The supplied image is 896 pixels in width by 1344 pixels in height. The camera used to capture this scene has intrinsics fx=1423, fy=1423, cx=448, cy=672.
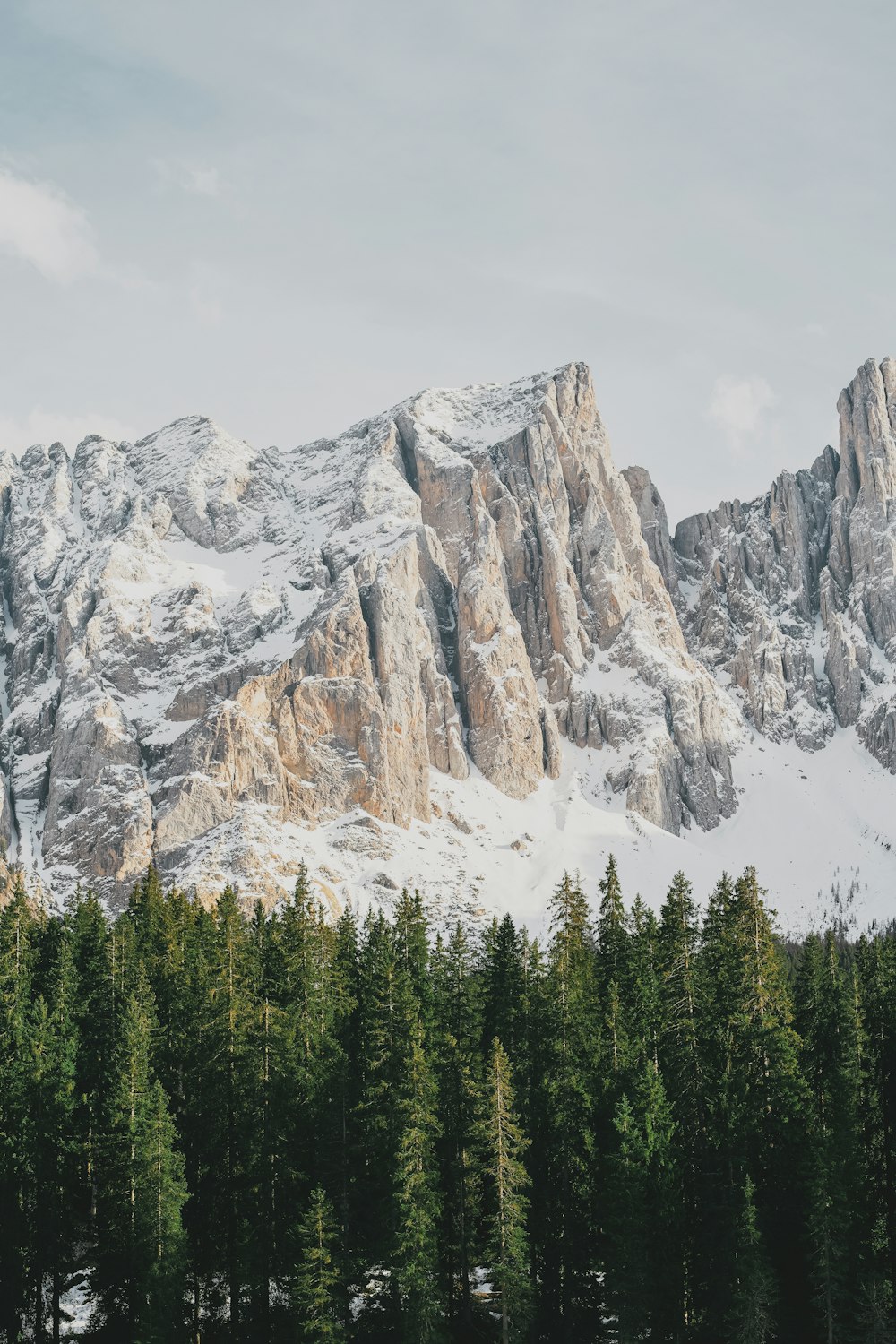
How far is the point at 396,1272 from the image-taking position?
166 ft

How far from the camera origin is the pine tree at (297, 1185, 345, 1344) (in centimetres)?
4988

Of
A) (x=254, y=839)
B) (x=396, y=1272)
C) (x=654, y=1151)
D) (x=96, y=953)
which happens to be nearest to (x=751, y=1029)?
(x=654, y=1151)

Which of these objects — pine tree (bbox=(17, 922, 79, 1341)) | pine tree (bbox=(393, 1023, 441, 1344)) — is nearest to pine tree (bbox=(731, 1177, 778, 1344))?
pine tree (bbox=(393, 1023, 441, 1344))

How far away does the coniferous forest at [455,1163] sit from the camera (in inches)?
2013

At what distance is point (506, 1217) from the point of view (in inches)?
2037

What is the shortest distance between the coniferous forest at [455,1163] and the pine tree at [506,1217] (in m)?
0.13

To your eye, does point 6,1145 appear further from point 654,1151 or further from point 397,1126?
point 654,1151

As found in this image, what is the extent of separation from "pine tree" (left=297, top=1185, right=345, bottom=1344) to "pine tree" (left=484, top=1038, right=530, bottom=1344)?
225 inches

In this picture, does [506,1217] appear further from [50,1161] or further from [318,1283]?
[50,1161]

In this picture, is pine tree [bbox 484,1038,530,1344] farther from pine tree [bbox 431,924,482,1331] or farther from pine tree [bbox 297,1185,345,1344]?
pine tree [bbox 297,1185,345,1344]

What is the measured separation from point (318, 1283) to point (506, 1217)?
280 inches

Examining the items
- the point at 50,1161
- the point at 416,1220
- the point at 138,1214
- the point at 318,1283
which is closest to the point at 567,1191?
the point at 416,1220

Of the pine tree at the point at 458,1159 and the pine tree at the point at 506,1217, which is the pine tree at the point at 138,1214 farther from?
the pine tree at the point at 506,1217

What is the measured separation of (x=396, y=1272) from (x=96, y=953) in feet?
92.4
